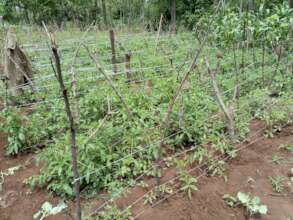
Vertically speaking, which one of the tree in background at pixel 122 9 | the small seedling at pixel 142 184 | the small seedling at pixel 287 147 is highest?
the tree in background at pixel 122 9

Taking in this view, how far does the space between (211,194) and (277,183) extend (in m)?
0.50

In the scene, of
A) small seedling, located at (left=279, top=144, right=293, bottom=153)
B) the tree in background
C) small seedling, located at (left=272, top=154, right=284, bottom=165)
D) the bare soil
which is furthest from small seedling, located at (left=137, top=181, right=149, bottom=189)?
the tree in background

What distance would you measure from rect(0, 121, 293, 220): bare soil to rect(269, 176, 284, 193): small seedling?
25 mm

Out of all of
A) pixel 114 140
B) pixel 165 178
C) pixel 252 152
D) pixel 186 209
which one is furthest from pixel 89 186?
pixel 252 152

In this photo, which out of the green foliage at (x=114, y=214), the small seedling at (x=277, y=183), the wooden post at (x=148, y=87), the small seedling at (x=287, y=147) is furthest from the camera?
the wooden post at (x=148, y=87)

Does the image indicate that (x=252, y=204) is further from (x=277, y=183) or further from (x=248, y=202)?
(x=277, y=183)

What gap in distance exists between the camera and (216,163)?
185 cm

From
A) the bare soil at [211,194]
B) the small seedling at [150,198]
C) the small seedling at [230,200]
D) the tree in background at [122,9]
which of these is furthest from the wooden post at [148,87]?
the tree in background at [122,9]

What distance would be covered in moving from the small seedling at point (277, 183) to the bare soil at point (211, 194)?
1.0 inches

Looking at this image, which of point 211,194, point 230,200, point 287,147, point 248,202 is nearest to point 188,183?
point 211,194

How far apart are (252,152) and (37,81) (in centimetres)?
293

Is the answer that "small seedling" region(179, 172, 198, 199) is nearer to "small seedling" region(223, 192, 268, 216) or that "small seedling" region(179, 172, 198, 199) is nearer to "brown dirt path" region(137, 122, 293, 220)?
"brown dirt path" region(137, 122, 293, 220)

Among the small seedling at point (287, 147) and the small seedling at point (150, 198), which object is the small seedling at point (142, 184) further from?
the small seedling at point (287, 147)

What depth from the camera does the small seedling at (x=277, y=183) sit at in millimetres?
1657
